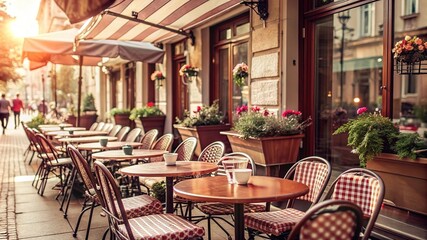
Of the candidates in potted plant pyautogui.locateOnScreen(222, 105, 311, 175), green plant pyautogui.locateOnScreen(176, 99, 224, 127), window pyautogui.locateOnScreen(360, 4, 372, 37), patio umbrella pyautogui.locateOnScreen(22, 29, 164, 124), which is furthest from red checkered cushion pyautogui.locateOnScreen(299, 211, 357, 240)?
window pyautogui.locateOnScreen(360, 4, 372, 37)

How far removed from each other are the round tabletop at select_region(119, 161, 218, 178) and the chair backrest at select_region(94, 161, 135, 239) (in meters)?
0.38

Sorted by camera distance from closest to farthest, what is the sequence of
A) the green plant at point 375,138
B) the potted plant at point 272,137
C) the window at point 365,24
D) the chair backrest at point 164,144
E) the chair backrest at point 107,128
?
the green plant at point 375,138
the potted plant at point 272,137
the chair backrest at point 164,144
the chair backrest at point 107,128
the window at point 365,24

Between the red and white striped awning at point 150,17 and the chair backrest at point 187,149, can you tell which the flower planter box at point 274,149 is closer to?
the chair backrest at point 187,149

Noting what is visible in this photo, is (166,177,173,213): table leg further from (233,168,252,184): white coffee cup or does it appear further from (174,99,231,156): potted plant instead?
(174,99,231,156): potted plant

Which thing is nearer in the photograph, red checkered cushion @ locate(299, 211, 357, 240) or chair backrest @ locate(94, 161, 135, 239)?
red checkered cushion @ locate(299, 211, 357, 240)

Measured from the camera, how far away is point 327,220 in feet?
5.77

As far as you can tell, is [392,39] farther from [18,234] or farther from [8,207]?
[8,207]

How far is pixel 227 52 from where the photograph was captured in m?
7.20

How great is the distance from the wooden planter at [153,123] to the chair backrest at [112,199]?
6.49 metres

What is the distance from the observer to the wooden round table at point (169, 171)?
125 inches

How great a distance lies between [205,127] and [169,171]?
3329 mm

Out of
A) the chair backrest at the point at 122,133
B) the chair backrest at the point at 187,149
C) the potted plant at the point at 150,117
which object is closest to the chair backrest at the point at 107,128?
the potted plant at the point at 150,117

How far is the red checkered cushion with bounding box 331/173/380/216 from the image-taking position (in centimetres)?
240

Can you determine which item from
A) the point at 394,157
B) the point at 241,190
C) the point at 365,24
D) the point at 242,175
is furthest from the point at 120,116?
the point at 241,190
